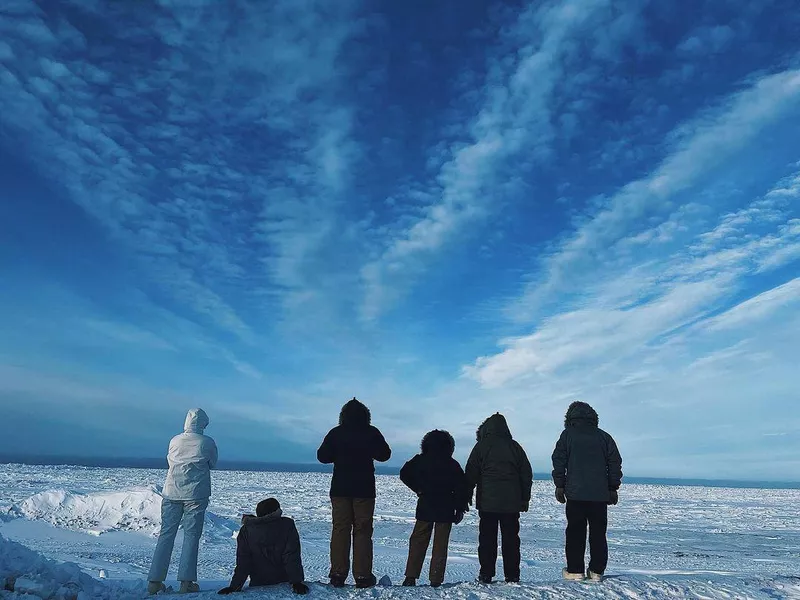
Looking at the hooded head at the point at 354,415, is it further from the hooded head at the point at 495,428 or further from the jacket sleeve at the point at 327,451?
the hooded head at the point at 495,428

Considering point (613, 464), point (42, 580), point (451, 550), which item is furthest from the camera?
point (451, 550)

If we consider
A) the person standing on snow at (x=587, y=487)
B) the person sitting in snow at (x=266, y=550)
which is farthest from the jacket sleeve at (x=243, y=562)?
the person standing on snow at (x=587, y=487)

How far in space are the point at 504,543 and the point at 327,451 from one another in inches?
78.4

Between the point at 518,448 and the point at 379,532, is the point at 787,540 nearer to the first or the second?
the point at 379,532

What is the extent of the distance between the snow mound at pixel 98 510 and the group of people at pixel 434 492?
8.55m

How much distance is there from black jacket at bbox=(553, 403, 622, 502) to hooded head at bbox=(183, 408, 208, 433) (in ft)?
11.8

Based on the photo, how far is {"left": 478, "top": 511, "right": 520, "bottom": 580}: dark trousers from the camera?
230 inches

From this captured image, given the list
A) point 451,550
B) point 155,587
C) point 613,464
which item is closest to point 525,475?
point 613,464

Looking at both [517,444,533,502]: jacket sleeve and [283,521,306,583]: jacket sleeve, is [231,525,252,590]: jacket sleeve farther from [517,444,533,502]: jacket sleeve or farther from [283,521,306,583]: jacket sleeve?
[517,444,533,502]: jacket sleeve

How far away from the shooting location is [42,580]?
4656mm

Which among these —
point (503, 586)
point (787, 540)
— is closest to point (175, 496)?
point (503, 586)

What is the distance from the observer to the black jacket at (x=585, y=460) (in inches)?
228

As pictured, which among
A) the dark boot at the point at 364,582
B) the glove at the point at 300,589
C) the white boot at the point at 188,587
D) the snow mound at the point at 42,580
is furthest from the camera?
the white boot at the point at 188,587

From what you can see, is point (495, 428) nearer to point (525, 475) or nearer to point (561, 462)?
point (525, 475)
